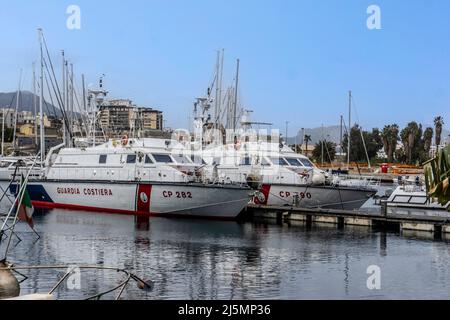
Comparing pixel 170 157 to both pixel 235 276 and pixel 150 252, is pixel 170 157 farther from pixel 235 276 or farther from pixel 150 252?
pixel 235 276

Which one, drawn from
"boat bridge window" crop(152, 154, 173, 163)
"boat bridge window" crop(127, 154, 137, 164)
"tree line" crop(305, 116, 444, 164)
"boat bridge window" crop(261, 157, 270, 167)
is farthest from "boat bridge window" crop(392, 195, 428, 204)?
"tree line" crop(305, 116, 444, 164)

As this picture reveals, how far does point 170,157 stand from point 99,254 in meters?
16.3

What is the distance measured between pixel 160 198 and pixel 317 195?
986 cm

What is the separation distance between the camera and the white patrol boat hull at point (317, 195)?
44312mm

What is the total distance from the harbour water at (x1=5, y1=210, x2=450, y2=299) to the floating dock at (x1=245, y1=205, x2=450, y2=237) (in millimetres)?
839

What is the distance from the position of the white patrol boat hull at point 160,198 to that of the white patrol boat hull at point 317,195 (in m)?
3.68

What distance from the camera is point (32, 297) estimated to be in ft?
39.0

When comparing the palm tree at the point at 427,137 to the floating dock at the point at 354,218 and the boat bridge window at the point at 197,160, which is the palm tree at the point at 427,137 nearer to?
the boat bridge window at the point at 197,160

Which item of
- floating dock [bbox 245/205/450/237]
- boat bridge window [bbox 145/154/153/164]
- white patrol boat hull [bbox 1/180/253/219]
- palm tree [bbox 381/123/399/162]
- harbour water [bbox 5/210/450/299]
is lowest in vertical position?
harbour water [bbox 5/210/450/299]

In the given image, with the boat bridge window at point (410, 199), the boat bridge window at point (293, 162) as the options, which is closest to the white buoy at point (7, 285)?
the boat bridge window at point (410, 199)

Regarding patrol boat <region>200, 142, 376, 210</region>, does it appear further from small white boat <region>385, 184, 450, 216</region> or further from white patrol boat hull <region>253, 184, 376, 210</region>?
small white boat <region>385, 184, 450, 216</region>

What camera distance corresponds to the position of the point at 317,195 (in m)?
44.4

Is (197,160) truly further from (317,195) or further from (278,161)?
(317,195)

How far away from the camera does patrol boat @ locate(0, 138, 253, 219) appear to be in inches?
1651
